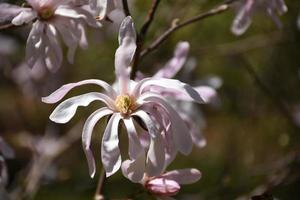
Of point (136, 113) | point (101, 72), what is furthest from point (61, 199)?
point (136, 113)

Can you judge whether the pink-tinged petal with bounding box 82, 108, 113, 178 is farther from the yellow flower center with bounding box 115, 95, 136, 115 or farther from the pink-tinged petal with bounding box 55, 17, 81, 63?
the pink-tinged petal with bounding box 55, 17, 81, 63

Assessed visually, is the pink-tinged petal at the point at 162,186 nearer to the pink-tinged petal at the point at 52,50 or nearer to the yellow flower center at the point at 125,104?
the yellow flower center at the point at 125,104

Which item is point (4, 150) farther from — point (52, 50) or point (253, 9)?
point (253, 9)

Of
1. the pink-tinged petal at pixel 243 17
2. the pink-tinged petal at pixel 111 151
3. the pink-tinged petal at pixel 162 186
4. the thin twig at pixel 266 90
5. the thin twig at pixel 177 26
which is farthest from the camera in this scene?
the thin twig at pixel 266 90

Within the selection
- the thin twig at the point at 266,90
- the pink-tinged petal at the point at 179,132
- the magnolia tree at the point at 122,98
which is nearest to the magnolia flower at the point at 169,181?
the magnolia tree at the point at 122,98

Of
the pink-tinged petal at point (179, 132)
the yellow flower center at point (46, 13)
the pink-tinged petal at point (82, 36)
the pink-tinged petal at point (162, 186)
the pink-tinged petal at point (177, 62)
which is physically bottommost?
the pink-tinged petal at point (162, 186)

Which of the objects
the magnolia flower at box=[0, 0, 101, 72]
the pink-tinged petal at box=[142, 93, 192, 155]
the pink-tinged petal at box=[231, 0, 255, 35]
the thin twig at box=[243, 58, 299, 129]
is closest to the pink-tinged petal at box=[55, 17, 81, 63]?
the magnolia flower at box=[0, 0, 101, 72]

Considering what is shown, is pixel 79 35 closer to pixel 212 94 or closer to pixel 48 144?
pixel 212 94
